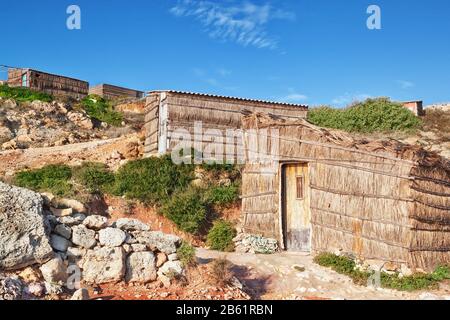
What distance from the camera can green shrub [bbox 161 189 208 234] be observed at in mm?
14049

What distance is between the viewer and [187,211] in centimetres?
1441

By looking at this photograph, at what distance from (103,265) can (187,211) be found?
6299mm

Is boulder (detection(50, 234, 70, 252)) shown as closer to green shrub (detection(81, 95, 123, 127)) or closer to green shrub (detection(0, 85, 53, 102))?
green shrub (detection(81, 95, 123, 127))

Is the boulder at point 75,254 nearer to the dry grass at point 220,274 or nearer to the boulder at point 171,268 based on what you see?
the boulder at point 171,268

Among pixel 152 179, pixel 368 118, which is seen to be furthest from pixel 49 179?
pixel 368 118

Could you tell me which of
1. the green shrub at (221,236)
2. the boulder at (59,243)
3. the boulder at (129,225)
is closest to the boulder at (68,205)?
the boulder at (129,225)

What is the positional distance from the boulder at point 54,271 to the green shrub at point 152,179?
7.42 meters

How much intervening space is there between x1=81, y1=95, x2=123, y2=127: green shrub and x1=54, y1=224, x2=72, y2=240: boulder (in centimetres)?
2298

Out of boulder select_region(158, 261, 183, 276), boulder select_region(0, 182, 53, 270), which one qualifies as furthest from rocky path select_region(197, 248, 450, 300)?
boulder select_region(0, 182, 53, 270)

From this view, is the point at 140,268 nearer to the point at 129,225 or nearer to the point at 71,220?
the point at 129,225

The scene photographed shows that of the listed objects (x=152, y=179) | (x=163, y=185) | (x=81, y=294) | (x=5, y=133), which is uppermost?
(x=5, y=133)

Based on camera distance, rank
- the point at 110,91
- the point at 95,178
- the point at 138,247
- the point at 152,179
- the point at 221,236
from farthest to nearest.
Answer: the point at 110,91 → the point at 95,178 → the point at 152,179 → the point at 221,236 → the point at 138,247

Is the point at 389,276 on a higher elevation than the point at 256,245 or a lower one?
lower
